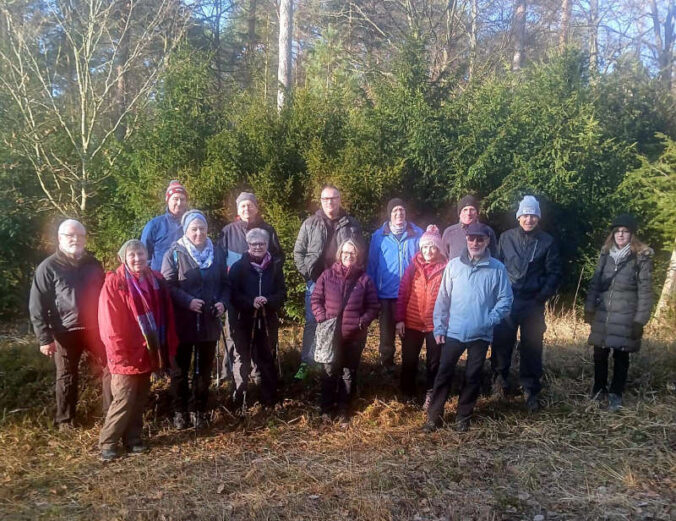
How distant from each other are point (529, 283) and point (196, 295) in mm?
3328

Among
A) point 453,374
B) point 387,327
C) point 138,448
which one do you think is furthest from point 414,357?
point 138,448

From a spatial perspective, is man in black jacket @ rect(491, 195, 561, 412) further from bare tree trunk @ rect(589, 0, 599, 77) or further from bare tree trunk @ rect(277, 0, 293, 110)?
bare tree trunk @ rect(589, 0, 599, 77)

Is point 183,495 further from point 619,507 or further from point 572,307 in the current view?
point 572,307

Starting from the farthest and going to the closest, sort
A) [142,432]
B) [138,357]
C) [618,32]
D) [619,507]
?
[618,32] < [142,432] < [138,357] < [619,507]

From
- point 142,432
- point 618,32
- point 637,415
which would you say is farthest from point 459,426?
point 618,32

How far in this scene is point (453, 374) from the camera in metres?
4.94

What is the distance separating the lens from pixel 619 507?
12.5ft

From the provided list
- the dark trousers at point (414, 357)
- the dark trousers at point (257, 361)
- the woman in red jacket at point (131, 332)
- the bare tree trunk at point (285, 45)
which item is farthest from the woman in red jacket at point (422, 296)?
the bare tree trunk at point (285, 45)

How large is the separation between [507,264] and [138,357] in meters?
3.69

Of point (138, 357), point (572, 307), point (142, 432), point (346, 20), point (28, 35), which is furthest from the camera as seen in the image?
point (346, 20)

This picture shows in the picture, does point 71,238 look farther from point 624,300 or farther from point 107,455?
point 624,300

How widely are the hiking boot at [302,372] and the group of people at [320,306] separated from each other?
0.08 feet

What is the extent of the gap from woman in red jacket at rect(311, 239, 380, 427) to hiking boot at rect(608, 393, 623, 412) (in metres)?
2.72

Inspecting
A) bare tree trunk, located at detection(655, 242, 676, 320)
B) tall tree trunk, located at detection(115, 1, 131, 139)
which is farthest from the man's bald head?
bare tree trunk, located at detection(655, 242, 676, 320)
